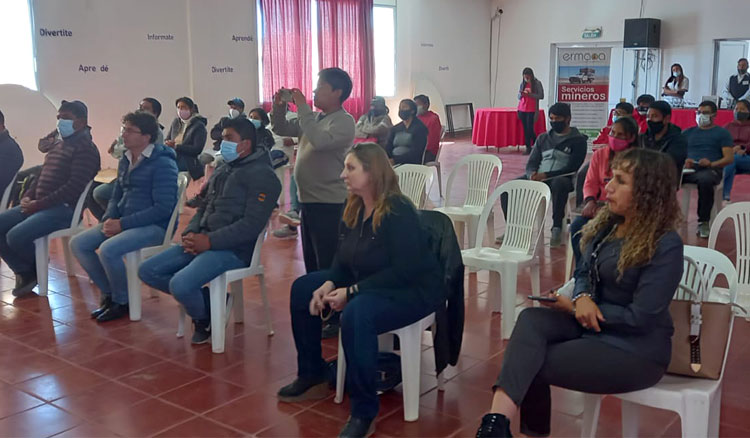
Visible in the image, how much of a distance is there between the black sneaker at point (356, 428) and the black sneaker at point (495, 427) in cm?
62

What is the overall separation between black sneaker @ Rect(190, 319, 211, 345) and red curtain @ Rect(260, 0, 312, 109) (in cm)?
853

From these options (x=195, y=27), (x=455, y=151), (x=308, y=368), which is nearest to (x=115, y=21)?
(x=195, y=27)

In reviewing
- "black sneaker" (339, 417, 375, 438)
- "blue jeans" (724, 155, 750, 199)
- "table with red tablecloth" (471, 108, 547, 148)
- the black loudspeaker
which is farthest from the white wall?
"black sneaker" (339, 417, 375, 438)

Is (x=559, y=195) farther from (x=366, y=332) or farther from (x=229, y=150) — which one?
(x=366, y=332)

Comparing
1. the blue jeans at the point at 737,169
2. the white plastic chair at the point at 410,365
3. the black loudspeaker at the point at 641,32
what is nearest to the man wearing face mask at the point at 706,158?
the blue jeans at the point at 737,169

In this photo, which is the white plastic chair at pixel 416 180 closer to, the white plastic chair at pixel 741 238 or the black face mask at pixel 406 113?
the black face mask at pixel 406 113

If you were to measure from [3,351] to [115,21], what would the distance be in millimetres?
7029

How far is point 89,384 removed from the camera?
3.34 metres

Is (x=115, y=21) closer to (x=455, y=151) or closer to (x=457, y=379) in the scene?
(x=455, y=151)

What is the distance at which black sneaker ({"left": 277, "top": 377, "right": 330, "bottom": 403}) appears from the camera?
312cm

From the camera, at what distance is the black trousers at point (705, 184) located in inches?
242

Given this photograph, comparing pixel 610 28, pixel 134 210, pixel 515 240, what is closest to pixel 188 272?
pixel 134 210

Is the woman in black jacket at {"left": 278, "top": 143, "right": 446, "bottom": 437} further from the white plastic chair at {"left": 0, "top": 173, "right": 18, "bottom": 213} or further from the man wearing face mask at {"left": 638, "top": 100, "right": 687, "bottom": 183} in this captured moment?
the man wearing face mask at {"left": 638, "top": 100, "right": 687, "bottom": 183}

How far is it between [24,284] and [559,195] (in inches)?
158
